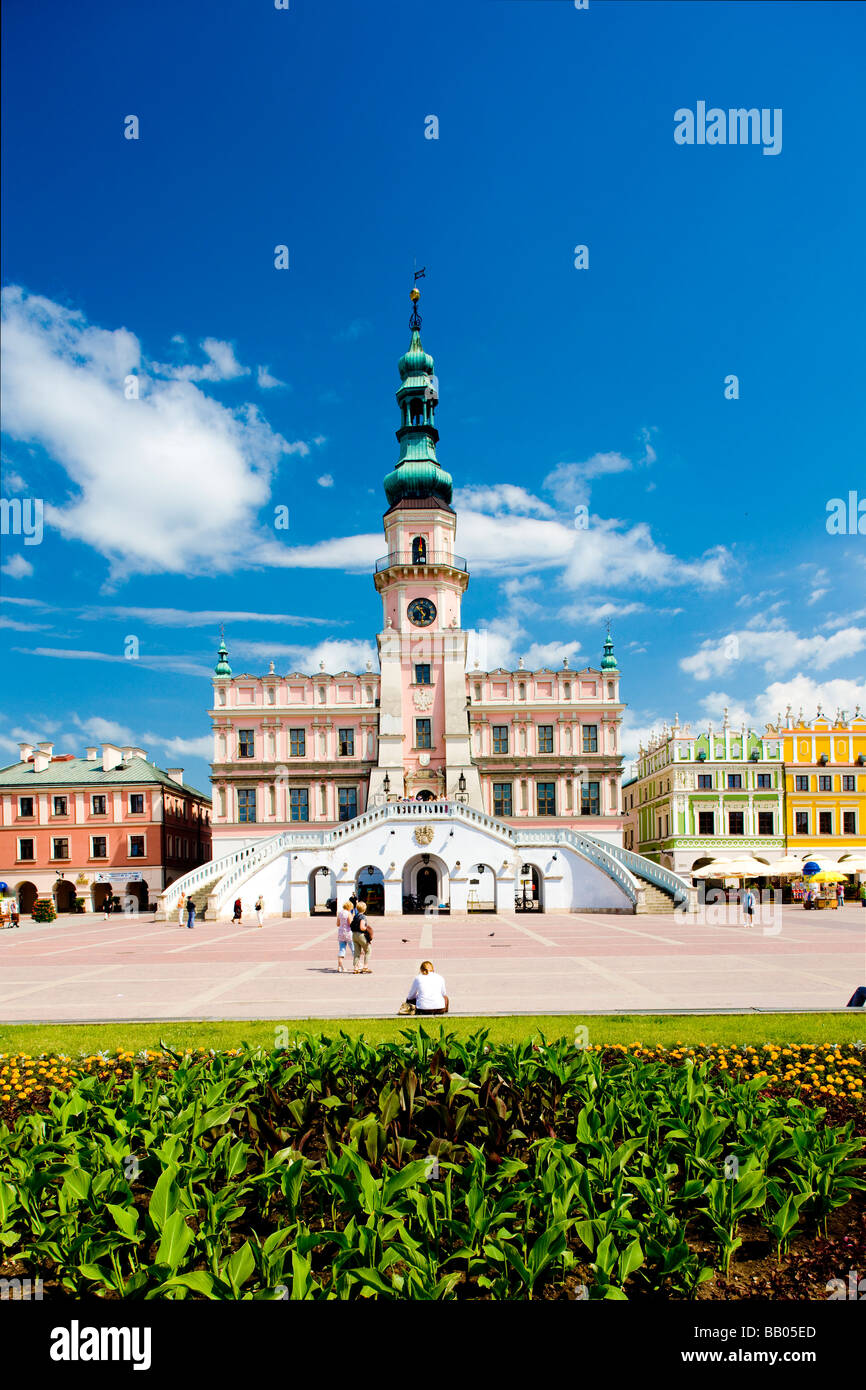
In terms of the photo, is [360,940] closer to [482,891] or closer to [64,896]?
[482,891]

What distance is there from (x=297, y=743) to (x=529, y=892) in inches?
754

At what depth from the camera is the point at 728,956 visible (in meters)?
23.7

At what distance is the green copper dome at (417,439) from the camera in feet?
205

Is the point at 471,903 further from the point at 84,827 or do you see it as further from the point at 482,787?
the point at 84,827

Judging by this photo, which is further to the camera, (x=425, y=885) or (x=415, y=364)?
(x=415, y=364)

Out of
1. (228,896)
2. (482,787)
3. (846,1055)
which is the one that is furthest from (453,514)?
(846,1055)

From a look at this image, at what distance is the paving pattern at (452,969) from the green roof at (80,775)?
88.6 ft

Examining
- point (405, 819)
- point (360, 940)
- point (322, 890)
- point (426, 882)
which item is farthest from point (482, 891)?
point (360, 940)

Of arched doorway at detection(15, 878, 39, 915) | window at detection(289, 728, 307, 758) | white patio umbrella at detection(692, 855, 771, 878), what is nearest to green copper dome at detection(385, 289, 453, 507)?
window at detection(289, 728, 307, 758)

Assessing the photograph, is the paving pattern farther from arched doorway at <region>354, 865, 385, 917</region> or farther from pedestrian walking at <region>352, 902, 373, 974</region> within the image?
arched doorway at <region>354, 865, 385, 917</region>

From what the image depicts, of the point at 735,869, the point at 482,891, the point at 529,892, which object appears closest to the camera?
the point at 735,869

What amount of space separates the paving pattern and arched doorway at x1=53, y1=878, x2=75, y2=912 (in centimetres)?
2689

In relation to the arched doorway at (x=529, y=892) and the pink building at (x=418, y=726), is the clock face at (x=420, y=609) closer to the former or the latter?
the pink building at (x=418, y=726)

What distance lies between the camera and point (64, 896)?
6181 cm
